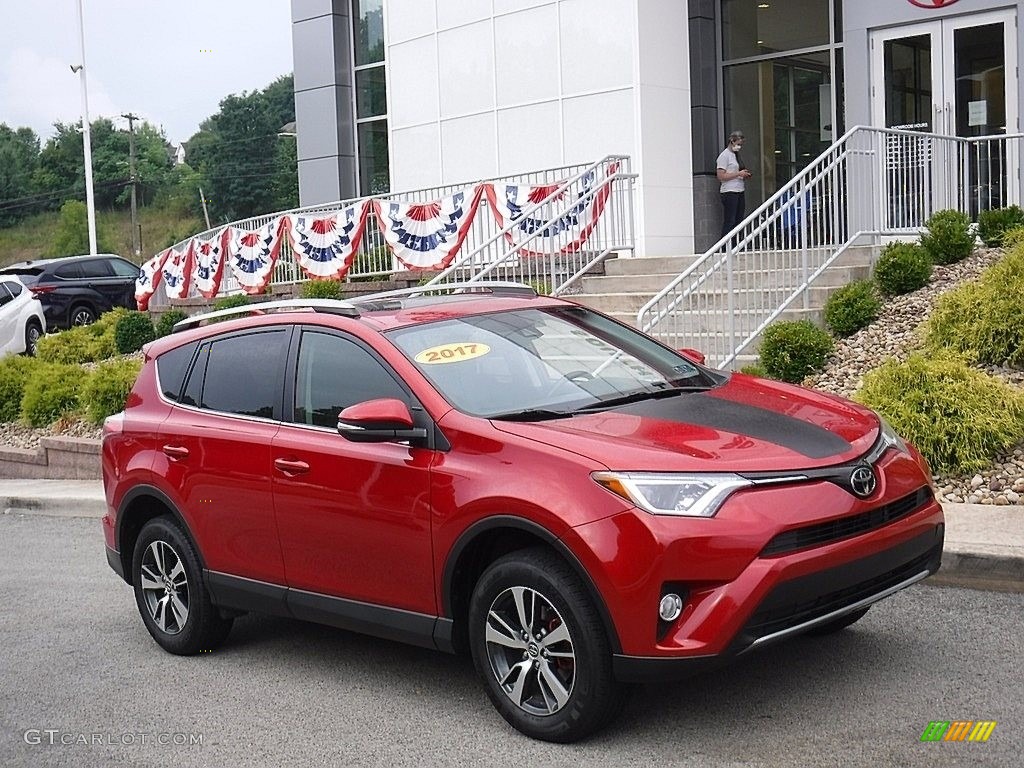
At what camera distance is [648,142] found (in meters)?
19.5

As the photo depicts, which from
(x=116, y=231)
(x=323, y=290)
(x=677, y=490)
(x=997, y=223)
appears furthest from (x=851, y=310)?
(x=116, y=231)

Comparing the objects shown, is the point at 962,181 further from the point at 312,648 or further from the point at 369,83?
the point at 369,83

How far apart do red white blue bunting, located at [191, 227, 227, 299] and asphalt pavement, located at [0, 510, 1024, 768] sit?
15645 millimetres

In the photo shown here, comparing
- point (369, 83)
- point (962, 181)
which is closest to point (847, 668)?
point (962, 181)

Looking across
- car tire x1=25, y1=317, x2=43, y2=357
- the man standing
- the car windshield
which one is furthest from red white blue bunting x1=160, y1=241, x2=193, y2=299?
the car windshield

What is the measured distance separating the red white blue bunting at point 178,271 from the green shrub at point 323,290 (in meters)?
5.17

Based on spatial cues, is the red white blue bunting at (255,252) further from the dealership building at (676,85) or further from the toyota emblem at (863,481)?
the toyota emblem at (863,481)

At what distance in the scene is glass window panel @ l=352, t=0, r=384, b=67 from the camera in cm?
2583

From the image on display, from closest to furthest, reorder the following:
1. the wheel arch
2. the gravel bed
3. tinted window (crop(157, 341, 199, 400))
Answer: the wheel arch, tinted window (crop(157, 341, 199, 400)), the gravel bed

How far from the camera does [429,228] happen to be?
1834cm

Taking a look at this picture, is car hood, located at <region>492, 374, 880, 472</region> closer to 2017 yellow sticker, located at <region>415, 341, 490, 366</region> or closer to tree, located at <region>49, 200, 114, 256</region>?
2017 yellow sticker, located at <region>415, 341, 490, 366</region>

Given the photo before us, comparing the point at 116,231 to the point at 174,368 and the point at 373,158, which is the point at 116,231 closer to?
the point at 373,158

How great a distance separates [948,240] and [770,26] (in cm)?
955

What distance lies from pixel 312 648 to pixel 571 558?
2.55m
